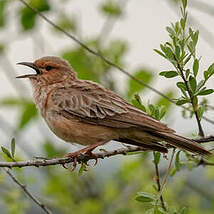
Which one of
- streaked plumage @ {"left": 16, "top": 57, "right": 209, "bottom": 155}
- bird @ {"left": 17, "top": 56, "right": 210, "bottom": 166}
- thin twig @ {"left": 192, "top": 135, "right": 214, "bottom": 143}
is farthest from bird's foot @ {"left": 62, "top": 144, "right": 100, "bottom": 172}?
thin twig @ {"left": 192, "top": 135, "right": 214, "bottom": 143}

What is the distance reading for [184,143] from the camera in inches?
162

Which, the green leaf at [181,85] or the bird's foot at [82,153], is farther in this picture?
the bird's foot at [82,153]

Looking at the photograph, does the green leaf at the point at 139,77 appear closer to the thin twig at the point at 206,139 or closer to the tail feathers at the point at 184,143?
the tail feathers at the point at 184,143

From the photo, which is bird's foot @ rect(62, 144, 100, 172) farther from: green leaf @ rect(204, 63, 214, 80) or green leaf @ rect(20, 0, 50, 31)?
green leaf @ rect(20, 0, 50, 31)

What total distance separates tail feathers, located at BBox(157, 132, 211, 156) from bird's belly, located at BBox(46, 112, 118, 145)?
2.14 ft

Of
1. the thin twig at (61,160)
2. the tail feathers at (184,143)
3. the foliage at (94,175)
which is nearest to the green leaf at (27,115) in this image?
the foliage at (94,175)

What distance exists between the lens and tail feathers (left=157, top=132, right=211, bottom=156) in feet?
13.2

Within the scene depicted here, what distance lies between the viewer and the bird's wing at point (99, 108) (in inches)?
180

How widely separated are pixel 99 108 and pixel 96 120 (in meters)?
0.14

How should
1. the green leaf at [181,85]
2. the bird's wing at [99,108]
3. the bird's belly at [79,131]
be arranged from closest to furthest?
the green leaf at [181,85], the bird's wing at [99,108], the bird's belly at [79,131]

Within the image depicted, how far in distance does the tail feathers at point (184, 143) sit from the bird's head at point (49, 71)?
6.59ft

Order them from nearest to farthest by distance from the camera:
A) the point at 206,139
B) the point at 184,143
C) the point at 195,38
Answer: the point at 195,38
the point at 206,139
the point at 184,143

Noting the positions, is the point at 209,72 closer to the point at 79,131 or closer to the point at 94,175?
the point at 79,131

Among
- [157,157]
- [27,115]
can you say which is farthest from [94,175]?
[157,157]
